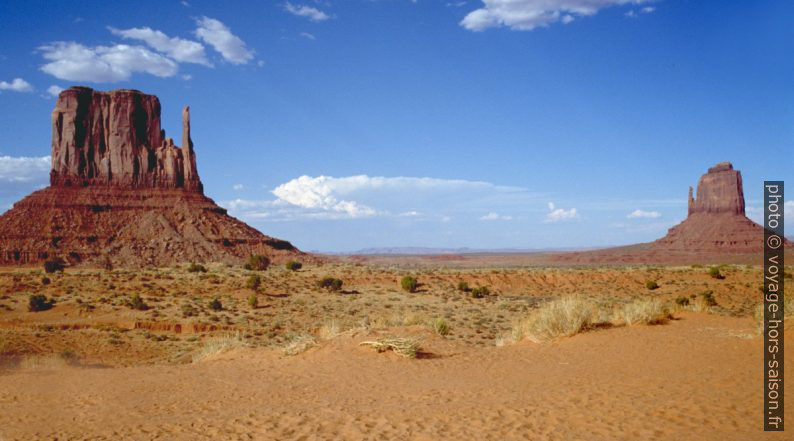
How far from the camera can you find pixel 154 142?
9550 centimetres

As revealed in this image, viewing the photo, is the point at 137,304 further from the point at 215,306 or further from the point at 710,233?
the point at 710,233

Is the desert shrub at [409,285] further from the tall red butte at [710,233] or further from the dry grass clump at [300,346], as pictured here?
the tall red butte at [710,233]

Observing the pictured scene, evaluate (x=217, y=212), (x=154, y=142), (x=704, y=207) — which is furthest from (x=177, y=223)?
(x=704, y=207)

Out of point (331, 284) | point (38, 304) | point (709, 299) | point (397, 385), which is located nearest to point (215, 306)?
point (38, 304)

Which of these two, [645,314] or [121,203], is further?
[121,203]

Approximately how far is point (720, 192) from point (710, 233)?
13487 millimetres

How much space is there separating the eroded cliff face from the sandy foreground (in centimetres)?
8194

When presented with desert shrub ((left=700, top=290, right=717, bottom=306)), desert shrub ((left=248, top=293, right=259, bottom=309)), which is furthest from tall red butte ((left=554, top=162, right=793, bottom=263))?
desert shrub ((left=248, top=293, right=259, bottom=309))

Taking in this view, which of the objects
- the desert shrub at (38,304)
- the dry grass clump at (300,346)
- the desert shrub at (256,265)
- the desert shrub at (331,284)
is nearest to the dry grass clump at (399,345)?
the dry grass clump at (300,346)

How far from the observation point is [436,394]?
440 inches

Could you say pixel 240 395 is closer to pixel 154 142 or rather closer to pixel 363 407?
pixel 363 407

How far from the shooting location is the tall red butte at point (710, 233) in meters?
105

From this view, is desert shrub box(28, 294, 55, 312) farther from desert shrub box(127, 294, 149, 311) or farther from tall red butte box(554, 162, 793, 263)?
tall red butte box(554, 162, 793, 263)

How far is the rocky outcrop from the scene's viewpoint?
12025 cm
